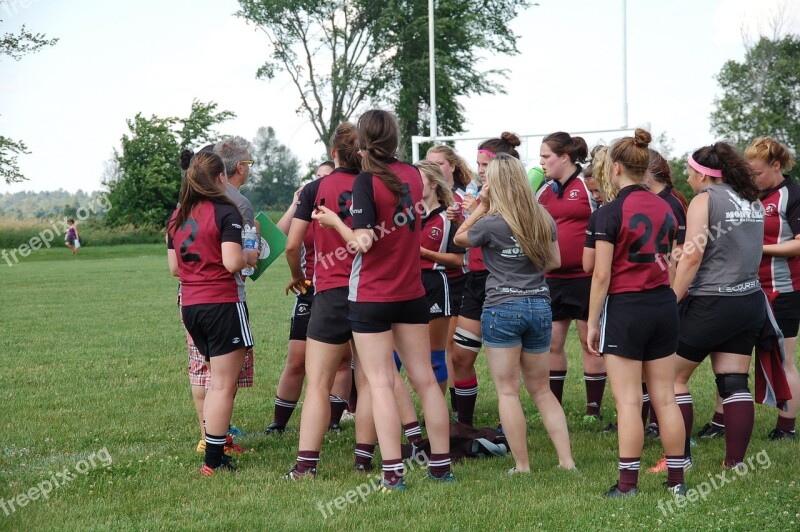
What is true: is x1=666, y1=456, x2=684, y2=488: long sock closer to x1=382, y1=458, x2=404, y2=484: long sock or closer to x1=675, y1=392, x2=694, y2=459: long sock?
x1=675, y1=392, x2=694, y2=459: long sock

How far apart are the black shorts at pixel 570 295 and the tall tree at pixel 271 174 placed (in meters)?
81.0

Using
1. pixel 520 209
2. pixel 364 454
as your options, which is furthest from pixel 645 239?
pixel 364 454

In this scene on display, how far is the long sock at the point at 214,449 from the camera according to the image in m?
5.47

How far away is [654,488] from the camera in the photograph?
5.03m

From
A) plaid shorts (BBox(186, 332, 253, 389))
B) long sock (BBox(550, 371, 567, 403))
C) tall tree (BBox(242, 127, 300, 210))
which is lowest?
long sock (BBox(550, 371, 567, 403))

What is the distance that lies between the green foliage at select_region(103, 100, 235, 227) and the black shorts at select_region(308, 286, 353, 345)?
46354 millimetres

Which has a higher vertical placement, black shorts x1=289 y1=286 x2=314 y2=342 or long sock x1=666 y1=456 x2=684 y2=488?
black shorts x1=289 y1=286 x2=314 y2=342

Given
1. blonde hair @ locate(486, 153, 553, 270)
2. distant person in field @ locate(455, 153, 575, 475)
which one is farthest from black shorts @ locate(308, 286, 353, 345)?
blonde hair @ locate(486, 153, 553, 270)

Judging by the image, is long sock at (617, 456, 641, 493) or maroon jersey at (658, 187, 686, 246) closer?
long sock at (617, 456, 641, 493)

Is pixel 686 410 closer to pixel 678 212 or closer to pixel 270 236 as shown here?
pixel 678 212

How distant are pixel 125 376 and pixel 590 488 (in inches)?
223

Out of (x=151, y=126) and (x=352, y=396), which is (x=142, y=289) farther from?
(x=151, y=126)

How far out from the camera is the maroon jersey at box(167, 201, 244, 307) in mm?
5352

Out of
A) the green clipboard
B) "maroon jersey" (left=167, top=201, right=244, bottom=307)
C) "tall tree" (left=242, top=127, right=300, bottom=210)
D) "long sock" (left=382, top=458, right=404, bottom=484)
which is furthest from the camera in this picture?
"tall tree" (left=242, top=127, right=300, bottom=210)
